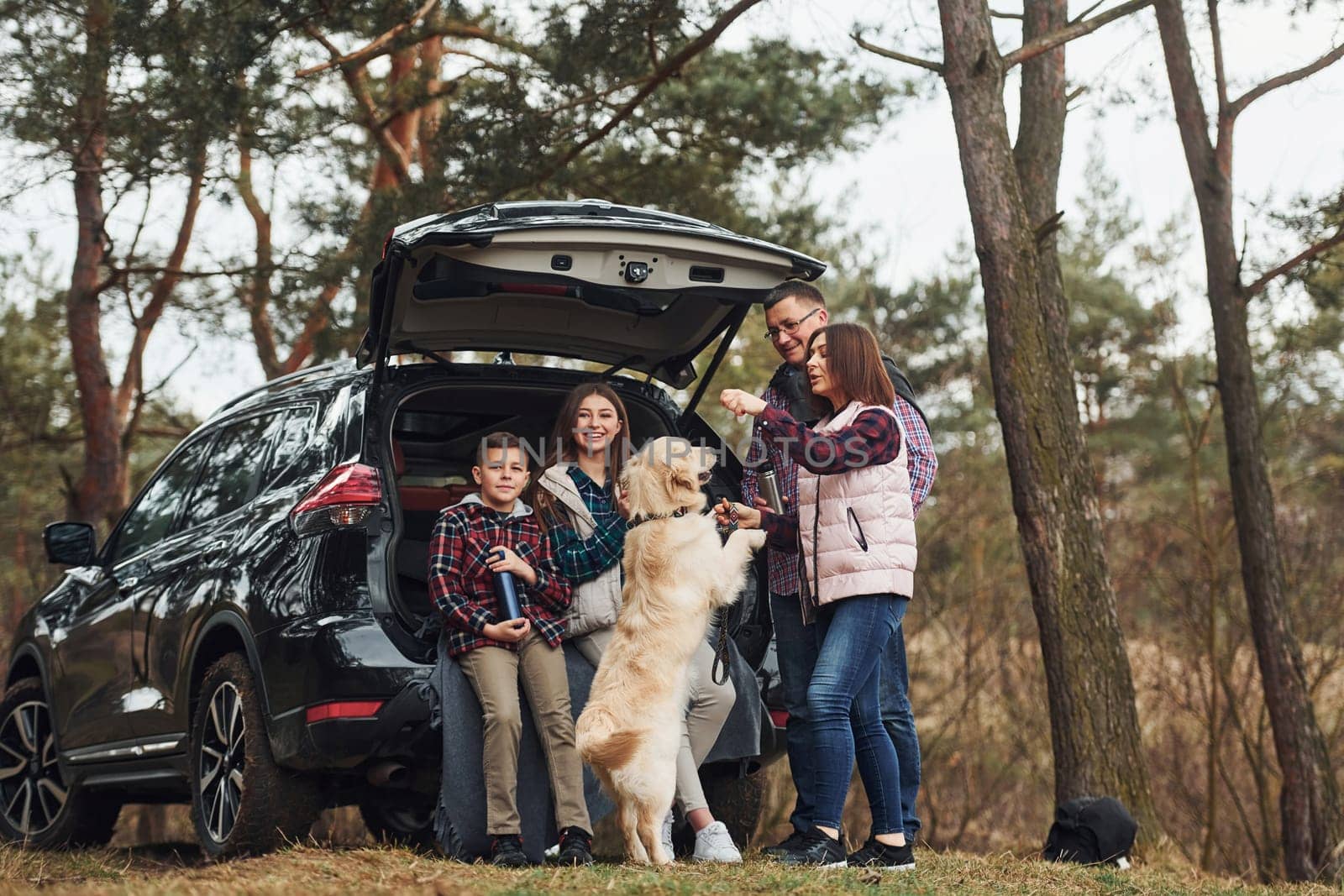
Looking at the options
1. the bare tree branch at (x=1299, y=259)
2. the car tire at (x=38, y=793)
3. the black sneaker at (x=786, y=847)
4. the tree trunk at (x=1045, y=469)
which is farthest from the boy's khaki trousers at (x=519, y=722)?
the bare tree branch at (x=1299, y=259)

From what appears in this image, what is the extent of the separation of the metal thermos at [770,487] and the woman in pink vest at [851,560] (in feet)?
0.85

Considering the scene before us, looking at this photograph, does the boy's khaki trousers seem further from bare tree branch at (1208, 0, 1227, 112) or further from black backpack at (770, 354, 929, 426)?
bare tree branch at (1208, 0, 1227, 112)

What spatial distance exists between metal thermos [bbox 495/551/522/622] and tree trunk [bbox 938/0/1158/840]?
11.7 ft

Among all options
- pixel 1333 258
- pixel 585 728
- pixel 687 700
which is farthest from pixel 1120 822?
pixel 1333 258

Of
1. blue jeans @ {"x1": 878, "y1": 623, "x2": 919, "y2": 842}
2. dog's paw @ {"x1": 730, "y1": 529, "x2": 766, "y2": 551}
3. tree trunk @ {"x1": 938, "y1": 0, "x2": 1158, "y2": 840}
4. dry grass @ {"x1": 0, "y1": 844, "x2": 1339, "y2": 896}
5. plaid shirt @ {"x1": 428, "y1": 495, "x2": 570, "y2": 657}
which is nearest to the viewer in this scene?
dry grass @ {"x1": 0, "y1": 844, "x2": 1339, "y2": 896}

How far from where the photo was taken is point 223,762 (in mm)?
5062

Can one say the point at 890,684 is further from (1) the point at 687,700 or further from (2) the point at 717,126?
(2) the point at 717,126

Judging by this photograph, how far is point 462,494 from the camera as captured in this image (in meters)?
6.22

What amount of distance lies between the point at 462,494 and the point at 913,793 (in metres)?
2.47

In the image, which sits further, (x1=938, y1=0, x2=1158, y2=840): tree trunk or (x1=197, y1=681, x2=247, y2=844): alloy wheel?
(x1=938, y1=0, x2=1158, y2=840): tree trunk

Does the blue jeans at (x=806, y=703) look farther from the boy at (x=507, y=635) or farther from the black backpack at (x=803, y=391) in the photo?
the boy at (x=507, y=635)

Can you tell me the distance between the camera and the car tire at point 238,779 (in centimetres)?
476

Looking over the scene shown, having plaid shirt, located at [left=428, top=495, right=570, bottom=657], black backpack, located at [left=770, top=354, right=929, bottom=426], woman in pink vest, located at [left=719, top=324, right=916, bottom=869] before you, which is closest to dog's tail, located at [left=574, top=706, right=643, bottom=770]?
plaid shirt, located at [left=428, top=495, right=570, bottom=657]

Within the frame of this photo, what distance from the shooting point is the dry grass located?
12.4ft
